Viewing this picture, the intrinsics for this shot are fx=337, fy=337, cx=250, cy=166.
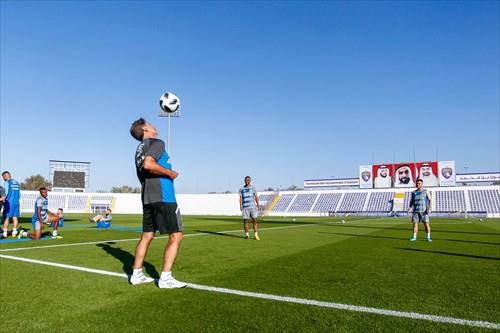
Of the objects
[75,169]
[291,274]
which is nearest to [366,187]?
[75,169]

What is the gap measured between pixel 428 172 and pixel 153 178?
57.0m

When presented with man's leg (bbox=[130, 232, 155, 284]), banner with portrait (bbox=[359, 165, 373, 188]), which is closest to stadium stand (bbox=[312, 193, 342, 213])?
banner with portrait (bbox=[359, 165, 373, 188])

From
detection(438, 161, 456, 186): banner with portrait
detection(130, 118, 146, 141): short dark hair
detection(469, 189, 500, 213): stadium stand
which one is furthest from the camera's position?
detection(438, 161, 456, 186): banner with portrait

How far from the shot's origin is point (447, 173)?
172ft

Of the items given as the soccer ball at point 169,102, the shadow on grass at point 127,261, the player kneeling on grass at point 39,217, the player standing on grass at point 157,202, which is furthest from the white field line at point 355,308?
the soccer ball at point 169,102

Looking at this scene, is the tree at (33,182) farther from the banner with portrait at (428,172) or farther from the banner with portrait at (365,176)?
the banner with portrait at (428,172)

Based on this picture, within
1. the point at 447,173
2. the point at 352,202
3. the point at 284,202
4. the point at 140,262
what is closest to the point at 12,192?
the point at 140,262

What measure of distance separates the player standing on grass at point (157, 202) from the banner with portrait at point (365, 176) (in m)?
57.3

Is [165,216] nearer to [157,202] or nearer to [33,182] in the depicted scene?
[157,202]

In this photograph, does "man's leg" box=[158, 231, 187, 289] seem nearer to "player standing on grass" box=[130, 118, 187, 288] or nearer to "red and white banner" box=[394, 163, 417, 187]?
"player standing on grass" box=[130, 118, 187, 288]

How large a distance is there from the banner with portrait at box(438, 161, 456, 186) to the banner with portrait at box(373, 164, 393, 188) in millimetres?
7214

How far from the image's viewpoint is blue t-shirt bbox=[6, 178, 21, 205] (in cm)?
1138

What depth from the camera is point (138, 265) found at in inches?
180

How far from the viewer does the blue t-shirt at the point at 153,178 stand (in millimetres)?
4492
